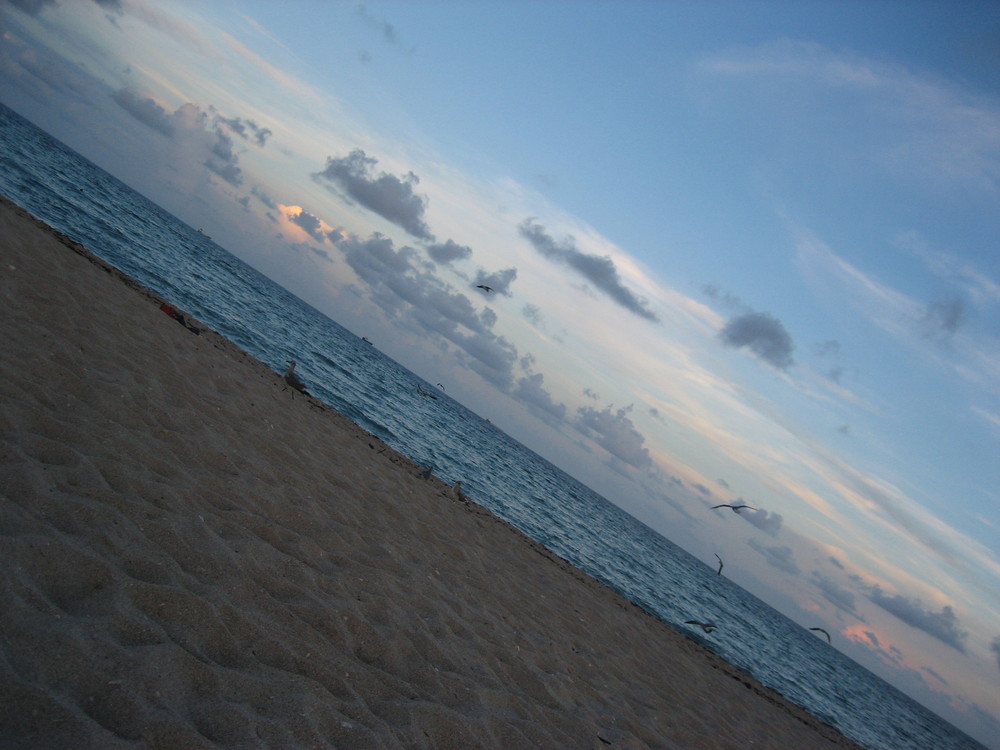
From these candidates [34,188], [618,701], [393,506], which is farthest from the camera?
[34,188]

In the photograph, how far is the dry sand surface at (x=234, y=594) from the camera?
127 inches

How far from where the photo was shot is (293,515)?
655 centimetres

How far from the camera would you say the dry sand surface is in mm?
3238

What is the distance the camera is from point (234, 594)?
14.5ft

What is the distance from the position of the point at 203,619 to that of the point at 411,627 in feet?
7.24

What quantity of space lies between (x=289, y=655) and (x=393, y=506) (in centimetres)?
554

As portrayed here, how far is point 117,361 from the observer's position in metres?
7.91

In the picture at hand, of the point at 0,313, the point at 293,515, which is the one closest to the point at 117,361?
the point at 0,313

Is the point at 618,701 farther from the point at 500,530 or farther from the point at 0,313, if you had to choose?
the point at 0,313

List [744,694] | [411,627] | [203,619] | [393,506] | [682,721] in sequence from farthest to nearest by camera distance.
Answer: [744,694], [393,506], [682,721], [411,627], [203,619]

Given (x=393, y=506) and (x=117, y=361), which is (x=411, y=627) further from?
(x=117, y=361)

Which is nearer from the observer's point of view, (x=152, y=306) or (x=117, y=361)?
(x=117, y=361)

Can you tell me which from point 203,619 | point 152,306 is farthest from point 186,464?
point 152,306

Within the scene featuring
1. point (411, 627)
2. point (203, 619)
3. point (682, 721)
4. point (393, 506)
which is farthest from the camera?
point (393, 506)
